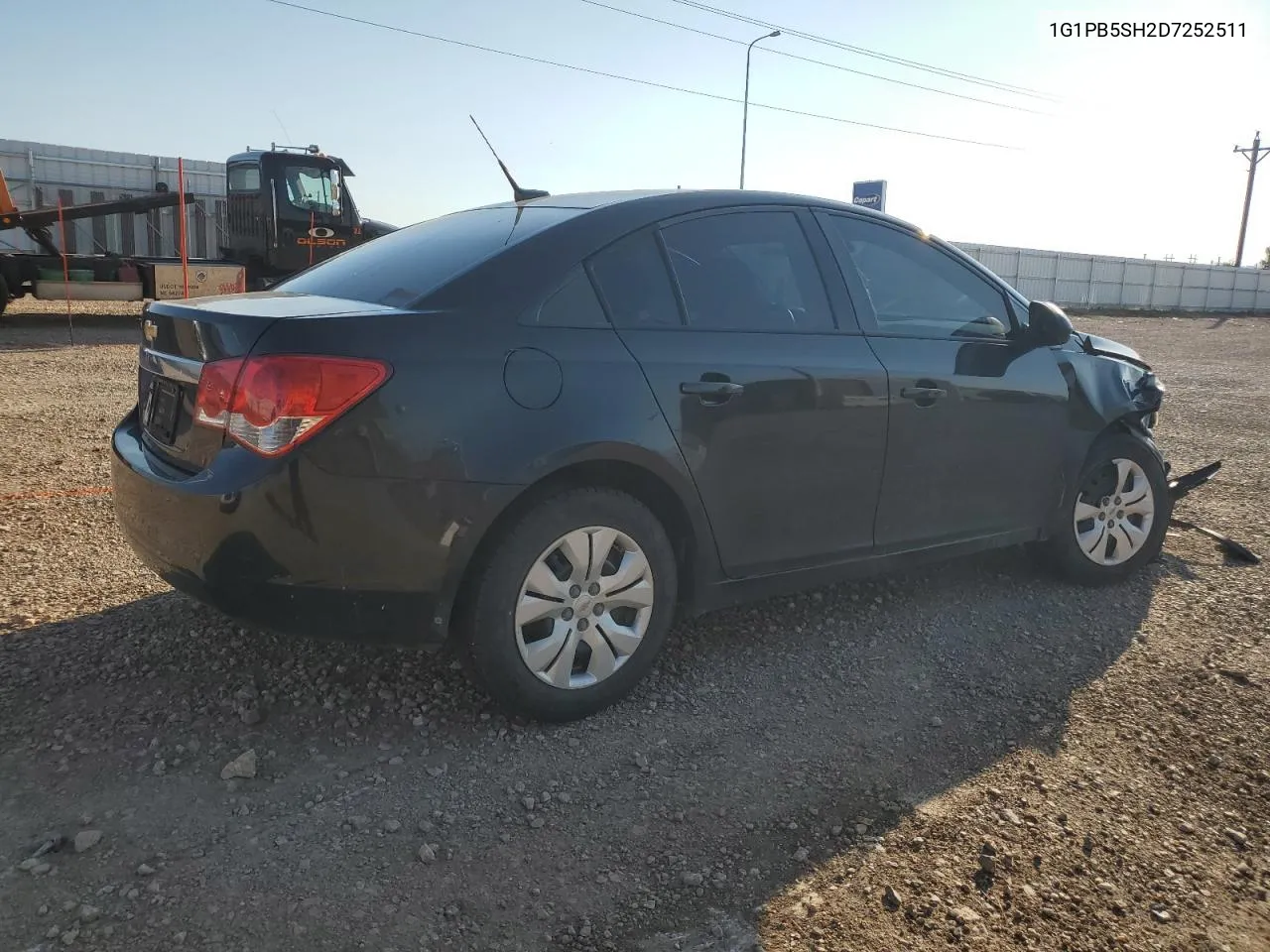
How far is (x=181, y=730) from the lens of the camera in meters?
3.00

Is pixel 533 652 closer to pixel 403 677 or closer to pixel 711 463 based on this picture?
A: pixel 403 677

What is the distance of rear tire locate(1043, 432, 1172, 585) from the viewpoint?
4520 mm

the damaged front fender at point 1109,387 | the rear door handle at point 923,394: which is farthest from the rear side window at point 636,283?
the damaged front fender at point 1109,387

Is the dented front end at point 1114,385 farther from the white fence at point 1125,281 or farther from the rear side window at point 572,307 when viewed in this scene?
the white fence at point 1125,281

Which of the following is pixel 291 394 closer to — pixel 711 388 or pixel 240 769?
pixel 240 769

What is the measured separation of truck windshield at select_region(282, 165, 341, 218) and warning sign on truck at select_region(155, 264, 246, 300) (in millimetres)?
1484

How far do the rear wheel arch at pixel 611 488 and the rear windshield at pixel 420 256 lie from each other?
68 cm

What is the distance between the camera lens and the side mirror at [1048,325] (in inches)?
166

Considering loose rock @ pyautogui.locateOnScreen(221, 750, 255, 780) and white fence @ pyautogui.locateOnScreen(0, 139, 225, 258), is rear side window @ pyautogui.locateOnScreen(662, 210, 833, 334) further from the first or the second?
white fence @ pyautogui.locateOnScreen(0, 139, 225, 258)

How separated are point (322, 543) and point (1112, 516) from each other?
359 centimetres

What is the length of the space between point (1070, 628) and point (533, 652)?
7.76ft

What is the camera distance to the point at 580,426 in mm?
2977

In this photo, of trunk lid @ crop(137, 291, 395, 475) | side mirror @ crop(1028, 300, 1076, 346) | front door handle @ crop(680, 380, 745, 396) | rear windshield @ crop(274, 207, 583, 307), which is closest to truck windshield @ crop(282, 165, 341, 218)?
rear windshield @ crop(274, 207, 583, 307)

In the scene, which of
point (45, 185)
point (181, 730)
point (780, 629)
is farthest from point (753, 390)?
point (45, 185)
